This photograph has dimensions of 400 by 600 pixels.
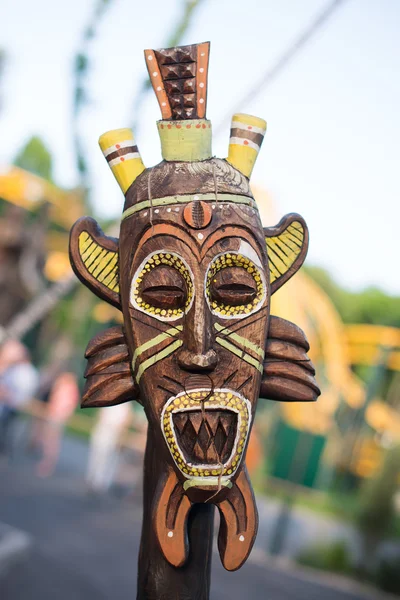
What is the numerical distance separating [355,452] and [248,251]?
1082 cm

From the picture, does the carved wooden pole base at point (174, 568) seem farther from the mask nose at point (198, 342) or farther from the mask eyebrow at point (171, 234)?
the mask eyebrow at point (171, 234)

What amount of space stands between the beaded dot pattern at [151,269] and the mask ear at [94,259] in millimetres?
118

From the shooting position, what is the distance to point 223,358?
1662mm

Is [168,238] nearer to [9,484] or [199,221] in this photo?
[199,221]

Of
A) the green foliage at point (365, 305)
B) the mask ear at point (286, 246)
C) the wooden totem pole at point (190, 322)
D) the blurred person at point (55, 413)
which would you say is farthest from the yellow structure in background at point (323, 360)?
the green foliage at point (365, 305)

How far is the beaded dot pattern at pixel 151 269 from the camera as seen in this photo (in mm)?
1681

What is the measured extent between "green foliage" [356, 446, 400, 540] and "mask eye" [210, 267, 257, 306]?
5095 millimetres

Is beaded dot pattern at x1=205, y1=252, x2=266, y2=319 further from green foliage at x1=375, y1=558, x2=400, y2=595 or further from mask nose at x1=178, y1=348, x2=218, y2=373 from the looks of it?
green foliage at x1=375, y1=558, x2=400, y2=595

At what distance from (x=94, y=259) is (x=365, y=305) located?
26.6m

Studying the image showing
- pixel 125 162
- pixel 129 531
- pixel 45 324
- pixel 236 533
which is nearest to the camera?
pixel 236 533

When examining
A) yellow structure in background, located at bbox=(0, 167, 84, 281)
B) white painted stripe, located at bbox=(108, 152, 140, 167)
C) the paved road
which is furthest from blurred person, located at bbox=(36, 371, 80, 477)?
white painted stripe, located at bbox=(108, 152, 140, 167)

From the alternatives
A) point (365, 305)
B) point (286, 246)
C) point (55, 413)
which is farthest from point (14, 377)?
point (365, 305)

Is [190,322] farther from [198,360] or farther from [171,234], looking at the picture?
[171,234]

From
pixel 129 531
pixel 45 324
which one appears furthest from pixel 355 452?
pixel 45 324
